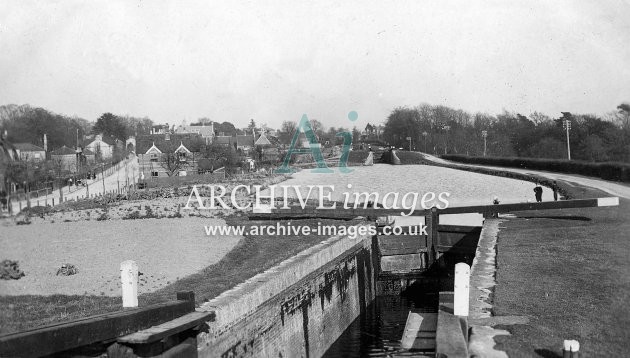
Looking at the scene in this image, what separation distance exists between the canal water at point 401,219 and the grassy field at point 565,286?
184 centimetres

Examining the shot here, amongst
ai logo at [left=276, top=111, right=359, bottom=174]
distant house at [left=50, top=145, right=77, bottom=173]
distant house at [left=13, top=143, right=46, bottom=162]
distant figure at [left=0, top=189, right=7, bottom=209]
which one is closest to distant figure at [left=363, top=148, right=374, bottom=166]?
ai logo at [left=276, top=111, right=359, bottom=174]

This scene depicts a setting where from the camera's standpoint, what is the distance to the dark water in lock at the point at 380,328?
636 inches

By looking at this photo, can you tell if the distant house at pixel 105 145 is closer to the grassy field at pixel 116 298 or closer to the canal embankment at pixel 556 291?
the grassy field at pixel 116 298

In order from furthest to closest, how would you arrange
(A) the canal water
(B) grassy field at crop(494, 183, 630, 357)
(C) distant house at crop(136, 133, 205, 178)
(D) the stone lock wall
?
1. (C) distant house at crop(136, 133, 205, 178)
2. (A) the canal water
3. (D) the stone lock wall
4. (B) grassy field at crop(494, 183, 630, 357)

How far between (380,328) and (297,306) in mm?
5190

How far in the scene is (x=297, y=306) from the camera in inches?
554

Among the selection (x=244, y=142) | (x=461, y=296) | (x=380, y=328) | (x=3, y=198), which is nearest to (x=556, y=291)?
(x=461, y=296)

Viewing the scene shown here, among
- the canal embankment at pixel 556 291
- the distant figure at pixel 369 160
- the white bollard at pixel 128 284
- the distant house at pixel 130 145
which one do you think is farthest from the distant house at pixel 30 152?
the distant house at pixel 130 145

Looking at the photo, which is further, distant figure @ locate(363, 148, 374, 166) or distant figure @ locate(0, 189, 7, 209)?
distant figure @ locate(363, 148, 374, 166)

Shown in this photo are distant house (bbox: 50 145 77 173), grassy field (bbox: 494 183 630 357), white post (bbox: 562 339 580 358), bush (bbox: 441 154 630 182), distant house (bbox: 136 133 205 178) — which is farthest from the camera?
distant house (bbox: 136 133 205 178)

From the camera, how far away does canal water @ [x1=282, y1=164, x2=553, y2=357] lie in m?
16.7

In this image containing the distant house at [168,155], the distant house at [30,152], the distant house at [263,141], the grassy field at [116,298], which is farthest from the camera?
the distant house at [263,141]

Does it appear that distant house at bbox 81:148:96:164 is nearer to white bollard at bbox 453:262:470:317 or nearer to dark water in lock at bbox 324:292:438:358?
dark water in lock at bbox 324:292:438:358

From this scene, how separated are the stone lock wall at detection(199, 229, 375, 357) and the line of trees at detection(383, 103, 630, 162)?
40214 mm
